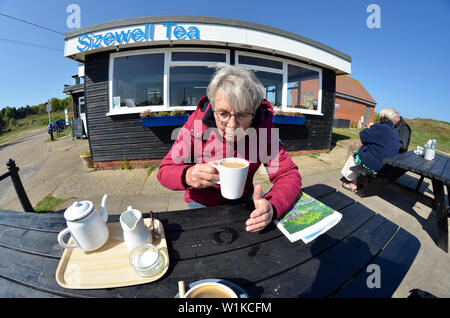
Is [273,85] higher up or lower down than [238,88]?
higher up

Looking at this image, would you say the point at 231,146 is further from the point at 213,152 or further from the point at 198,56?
the point at 198,56

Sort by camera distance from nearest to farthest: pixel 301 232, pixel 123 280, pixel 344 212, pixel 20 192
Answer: pixel 123 280, pixel 301 232, pixel 344 212, pixel 20 192

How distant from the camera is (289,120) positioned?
216 inches

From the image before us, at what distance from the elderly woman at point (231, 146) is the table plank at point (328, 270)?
288mm

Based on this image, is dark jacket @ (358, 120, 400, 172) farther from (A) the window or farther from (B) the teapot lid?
(B) the teapot lid

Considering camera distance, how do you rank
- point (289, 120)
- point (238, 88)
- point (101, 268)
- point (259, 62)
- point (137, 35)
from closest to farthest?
point (101, 268)
point (238, 88)
point (137, 35)
point (259, 62)
point (289, 120)

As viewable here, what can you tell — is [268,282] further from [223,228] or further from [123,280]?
[123,280]

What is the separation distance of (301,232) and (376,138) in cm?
323

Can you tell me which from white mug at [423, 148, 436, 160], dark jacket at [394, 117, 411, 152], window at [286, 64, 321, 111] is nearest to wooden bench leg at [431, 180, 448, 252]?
white mug at [423, 148, 436, 160]

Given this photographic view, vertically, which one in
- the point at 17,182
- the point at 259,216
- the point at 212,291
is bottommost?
the point at 17,182

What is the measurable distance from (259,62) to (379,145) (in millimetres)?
3936

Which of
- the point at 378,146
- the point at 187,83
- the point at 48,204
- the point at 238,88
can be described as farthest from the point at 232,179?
the point at 187,83

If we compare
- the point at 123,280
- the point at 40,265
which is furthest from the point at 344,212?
the point at 40,265
